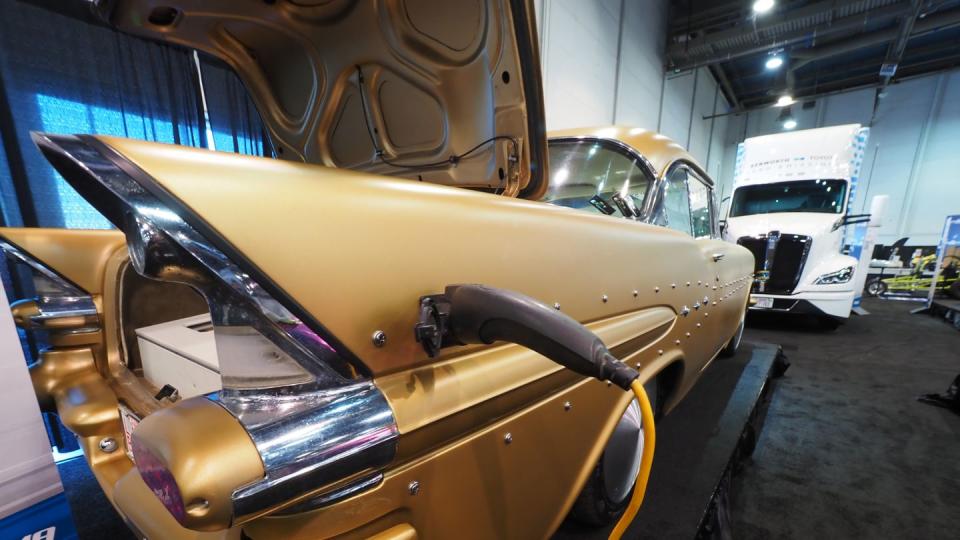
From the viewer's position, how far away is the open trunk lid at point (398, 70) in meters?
0.99

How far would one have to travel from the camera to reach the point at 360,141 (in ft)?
5.37

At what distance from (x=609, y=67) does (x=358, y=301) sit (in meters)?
6.87

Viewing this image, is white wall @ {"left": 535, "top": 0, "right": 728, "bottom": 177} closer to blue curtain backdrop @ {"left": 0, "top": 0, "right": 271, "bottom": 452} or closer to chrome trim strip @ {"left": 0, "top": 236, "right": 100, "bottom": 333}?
blue curtain backdrop @ {"left": 0, "top": 0, "right": 271, "bottom": 452}

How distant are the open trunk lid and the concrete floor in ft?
6.69

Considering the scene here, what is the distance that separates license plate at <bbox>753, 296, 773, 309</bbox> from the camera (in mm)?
5000

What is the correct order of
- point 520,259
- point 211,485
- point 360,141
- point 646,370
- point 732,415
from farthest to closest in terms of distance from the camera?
point 732,415, point 360,141, point 646,370, point 520,259, point 211,485

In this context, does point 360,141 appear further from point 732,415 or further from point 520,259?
point 732,415

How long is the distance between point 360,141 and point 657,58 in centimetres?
858

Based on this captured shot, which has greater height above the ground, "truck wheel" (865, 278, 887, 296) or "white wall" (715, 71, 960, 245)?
"white wall" (715, 71, 960, 245)

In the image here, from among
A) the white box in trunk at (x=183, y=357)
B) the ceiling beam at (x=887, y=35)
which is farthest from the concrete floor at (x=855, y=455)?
the ceiling beam at (x=887, y=35)

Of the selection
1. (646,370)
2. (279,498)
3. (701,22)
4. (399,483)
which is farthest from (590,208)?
(701,22)

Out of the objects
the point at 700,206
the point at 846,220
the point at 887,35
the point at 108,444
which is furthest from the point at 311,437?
the point at 887,35

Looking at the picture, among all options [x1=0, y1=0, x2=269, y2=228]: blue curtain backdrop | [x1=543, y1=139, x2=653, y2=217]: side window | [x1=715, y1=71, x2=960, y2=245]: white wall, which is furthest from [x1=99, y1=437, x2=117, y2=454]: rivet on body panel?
[x1=715, y1=71, x2=960, y2=245]: white wall

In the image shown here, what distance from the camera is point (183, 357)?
2.78 feet
